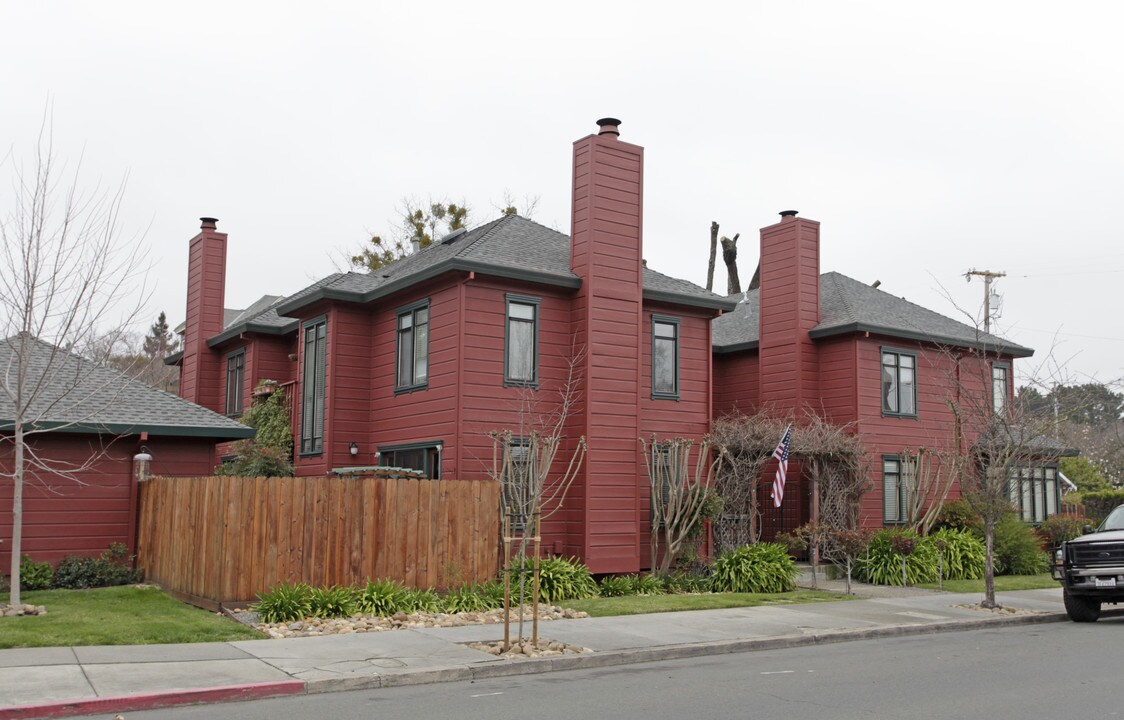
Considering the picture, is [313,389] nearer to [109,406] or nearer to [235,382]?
[109,406]

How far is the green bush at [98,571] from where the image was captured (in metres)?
16.8

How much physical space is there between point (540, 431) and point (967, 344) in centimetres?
1248

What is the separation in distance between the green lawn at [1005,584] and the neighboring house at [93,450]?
14.2m

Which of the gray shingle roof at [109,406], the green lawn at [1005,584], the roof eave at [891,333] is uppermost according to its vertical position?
the roof eave at [891,333]

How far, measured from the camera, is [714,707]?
8.98 metres

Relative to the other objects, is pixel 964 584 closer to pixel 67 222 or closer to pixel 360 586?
pixel 360 586

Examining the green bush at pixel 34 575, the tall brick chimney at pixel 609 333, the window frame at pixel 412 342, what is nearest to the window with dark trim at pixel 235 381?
the window frame at pixel 412 342

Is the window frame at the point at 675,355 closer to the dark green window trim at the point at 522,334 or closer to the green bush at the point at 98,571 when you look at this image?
the dark green window trim at the point at 522,334

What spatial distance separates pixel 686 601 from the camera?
54.9 feet

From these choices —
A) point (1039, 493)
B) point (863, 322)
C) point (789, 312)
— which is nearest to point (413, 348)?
point (789, 312)

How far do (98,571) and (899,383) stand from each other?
18.0 meters

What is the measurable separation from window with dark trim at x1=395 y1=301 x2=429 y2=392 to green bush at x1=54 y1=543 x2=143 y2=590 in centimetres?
581

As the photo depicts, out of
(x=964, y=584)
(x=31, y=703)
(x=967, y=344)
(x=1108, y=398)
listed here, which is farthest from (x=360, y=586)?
(x=1108, y=398)

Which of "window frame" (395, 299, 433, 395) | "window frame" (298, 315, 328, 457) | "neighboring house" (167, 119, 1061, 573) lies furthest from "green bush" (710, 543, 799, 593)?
"window frame" (298, 315, 328, 457)
